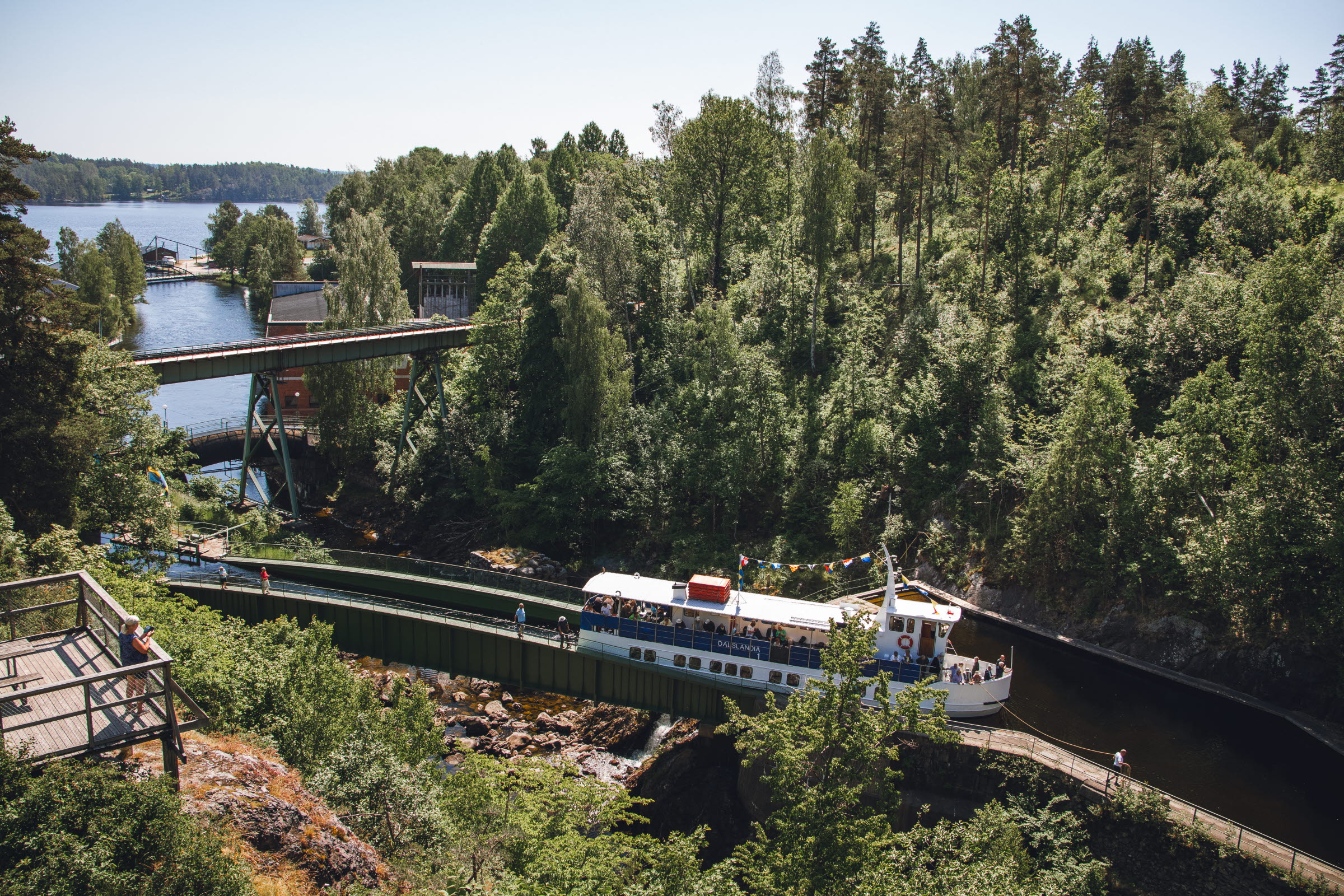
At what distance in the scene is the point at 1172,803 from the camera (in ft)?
81.3

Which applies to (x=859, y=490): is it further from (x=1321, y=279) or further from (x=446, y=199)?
(x=446, y=199)

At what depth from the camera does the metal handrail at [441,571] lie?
36.6 metres

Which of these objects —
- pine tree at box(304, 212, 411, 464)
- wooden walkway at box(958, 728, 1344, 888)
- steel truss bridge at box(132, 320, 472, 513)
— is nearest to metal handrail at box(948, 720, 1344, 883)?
wooden walkway at box(958, 728, 1344, 888)

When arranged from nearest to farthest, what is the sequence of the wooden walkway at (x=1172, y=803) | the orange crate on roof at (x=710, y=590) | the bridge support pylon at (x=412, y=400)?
the wooden walkway at (x=1172, y=803)
the orange crate on roof at (x=710, y=590)
the bridge support pylon at (x=412, y=400)

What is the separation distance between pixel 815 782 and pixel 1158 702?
670 inches

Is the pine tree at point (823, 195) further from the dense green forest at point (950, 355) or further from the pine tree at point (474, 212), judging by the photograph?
the pine tree at point (474, 212)

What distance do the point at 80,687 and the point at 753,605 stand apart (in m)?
22.3

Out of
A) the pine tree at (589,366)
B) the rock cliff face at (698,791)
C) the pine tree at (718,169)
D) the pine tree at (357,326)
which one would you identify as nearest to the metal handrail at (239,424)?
the pine tree at (357,326)

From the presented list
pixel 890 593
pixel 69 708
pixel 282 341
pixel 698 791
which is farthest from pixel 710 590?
pixel 282 341

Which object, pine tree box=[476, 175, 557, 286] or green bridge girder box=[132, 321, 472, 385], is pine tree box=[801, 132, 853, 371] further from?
pine tree box=[476, 175, 557, 286]

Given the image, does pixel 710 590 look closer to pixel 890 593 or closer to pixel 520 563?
pixel 890 593

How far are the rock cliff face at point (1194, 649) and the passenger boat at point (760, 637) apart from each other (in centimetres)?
888

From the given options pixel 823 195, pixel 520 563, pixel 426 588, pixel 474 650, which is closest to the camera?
pixel 474 650

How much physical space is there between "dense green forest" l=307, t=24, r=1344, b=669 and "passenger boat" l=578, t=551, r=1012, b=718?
453 inches
